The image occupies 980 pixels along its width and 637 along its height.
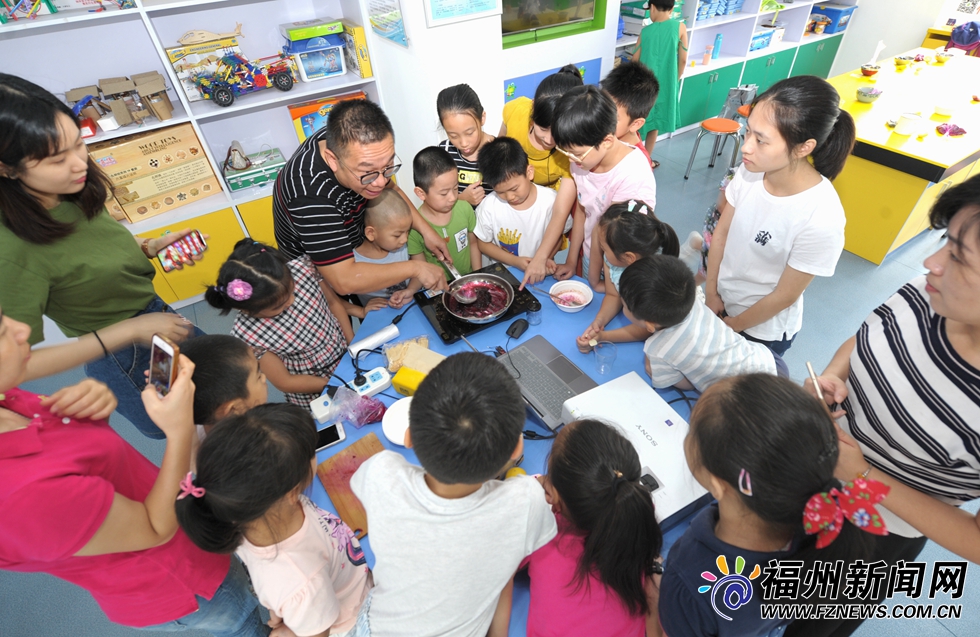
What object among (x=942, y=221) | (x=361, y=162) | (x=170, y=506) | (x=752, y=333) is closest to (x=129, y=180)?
(x=361, y=162)

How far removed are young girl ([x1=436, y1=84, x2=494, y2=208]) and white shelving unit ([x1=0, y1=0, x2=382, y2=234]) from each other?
53.8 inches

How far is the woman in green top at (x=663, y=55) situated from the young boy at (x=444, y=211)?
8.83 feet

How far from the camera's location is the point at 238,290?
59.7 inches

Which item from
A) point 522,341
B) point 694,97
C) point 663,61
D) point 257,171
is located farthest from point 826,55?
point 257,171

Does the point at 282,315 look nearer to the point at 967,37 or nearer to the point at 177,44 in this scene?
the point at 177,44

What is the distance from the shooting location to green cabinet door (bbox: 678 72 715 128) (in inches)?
187

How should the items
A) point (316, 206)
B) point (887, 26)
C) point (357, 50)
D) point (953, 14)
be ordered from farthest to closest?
point (887, 26) < point (953, 14) < point (357, 50) < point (316, 206)

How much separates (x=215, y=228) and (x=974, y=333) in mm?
3633

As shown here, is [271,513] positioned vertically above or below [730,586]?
above

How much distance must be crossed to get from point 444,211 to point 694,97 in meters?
4.10

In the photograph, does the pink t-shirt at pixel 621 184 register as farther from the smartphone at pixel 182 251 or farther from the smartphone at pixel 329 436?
the smartphone at pixel 182 251

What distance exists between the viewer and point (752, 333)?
189 centimetres

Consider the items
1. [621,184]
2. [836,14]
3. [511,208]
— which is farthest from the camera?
[836,14]

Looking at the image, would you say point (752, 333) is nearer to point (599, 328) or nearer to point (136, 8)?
point (599, 328)
